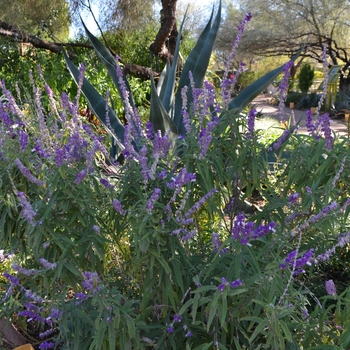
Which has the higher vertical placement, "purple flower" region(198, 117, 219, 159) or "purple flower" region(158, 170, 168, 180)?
"purple flower" region(198, 117, 219, 159)

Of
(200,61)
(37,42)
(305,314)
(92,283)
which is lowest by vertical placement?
(305,314)

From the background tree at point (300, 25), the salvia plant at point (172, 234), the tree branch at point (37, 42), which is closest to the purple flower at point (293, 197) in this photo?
the salvia plant at point (172, 234)

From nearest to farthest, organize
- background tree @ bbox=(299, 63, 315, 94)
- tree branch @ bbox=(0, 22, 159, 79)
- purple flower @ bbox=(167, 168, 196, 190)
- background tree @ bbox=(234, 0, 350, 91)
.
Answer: purple flower @ bbox=(167, 168, 196, 190) < tree branch @ bbox=(0, 22, 159, 79) < background tree @ bbox=(234, 0, 350, 91) < background tree @ bbox=(299, 63, 315, 94)

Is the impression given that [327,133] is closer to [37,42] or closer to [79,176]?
[79,176]

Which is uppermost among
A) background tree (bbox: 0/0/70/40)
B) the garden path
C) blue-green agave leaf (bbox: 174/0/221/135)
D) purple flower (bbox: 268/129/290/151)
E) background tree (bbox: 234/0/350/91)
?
background tree (bbox: 234/0/350/91)

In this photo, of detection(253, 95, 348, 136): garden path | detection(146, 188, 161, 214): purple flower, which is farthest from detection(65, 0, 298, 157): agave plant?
detection(146, 188, 161, 214): purple flower

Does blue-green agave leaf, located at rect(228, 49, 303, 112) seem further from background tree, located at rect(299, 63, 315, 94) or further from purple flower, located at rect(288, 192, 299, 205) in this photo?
background tree, located at rect(299, 63, 315, 94)

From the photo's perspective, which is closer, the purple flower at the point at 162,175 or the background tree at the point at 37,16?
the purple flower at the point at 162,175

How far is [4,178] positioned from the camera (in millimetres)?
1450

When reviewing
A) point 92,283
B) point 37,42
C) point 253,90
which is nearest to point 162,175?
point 92,283

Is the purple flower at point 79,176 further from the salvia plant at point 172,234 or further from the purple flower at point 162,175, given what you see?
the purple flower at point 162,175

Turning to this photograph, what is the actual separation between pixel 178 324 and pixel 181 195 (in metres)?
0.44

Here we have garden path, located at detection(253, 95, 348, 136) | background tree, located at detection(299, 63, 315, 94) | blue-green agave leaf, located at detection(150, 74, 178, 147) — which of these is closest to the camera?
garden path, located at detection(253, 95, 348, 136)

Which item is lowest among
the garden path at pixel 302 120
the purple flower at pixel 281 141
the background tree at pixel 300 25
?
the garden path at pixel 302 120
